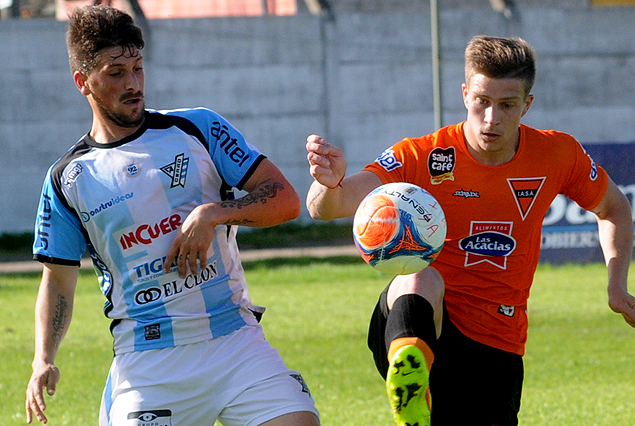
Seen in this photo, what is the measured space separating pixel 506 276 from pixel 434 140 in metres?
0.78

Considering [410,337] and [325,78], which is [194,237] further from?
[325,78]

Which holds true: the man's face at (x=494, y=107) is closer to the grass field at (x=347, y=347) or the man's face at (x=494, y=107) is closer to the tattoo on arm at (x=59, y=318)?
the tattoo on arm at (x=59, y=318)

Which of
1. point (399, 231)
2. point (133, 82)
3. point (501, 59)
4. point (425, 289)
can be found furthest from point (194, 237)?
point (501, 59)

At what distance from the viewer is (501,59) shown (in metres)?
4.26

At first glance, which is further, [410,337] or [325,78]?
[325,78]

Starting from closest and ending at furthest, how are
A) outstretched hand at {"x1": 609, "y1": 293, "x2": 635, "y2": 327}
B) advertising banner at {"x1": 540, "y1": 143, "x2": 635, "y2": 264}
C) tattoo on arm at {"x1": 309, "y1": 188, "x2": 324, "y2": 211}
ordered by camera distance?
tattoo on arm at {"x1": 309, "y1": 188, "x2": 324, "y2": 211}, outstretched hand at {"x1": 609, "y1": 293, "x2": 635, "y2": 327}, advertising banner at {"x1": 540, "y1": 143, "x2": 635, "y2": 264}

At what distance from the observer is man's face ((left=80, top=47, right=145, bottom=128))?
386cm

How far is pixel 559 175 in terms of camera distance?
182 inches

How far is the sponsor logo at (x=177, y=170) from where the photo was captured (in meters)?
3.90

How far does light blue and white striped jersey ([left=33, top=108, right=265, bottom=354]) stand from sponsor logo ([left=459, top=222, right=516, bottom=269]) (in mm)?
1176

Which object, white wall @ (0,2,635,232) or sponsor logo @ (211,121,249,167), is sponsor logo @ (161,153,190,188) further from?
white wall @ (0,2,635,232)

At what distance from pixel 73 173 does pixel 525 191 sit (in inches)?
86.4

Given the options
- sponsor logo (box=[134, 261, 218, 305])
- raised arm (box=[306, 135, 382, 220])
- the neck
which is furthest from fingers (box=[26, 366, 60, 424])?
raised arm (box=[306, 135, 382, 220])

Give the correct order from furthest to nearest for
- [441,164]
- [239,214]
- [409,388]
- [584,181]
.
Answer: [584,181], [441,164], [239,214], [409,388]
